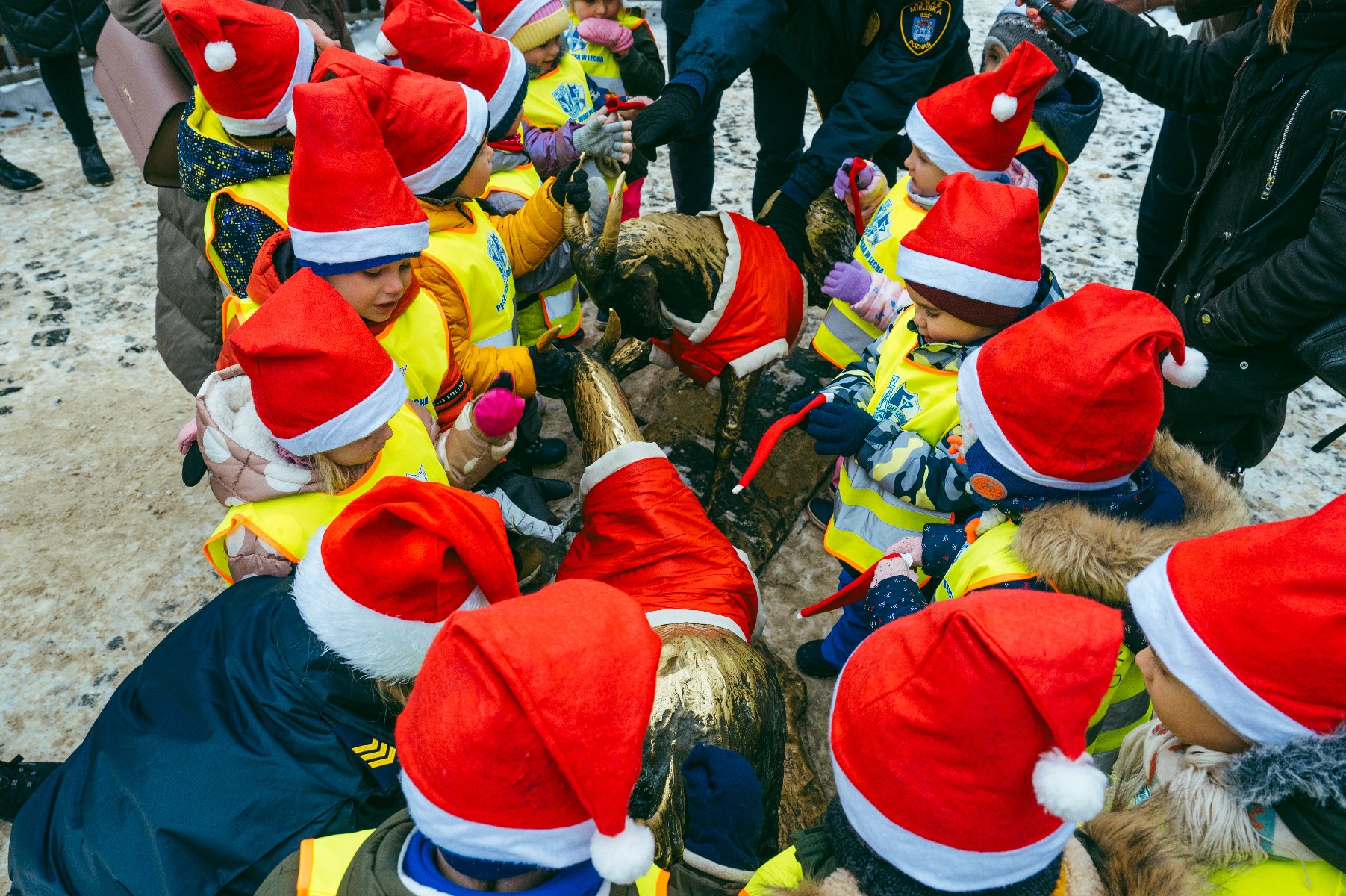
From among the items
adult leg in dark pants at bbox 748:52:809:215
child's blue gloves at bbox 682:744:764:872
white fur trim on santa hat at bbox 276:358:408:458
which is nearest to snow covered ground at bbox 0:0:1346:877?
adult leg in dark pants at bbox 748:52:809:215

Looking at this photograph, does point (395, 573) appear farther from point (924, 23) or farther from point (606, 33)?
point (606, 33)

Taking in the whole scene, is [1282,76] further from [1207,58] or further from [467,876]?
[467,876]

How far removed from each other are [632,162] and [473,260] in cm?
103

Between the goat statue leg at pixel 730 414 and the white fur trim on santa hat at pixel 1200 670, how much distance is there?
176 cm

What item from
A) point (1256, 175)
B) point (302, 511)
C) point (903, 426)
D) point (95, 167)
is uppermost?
point (1256, 175)

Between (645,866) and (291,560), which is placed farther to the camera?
(291,560)

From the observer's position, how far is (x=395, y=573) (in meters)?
1.54

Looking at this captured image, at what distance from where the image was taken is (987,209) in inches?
89.0

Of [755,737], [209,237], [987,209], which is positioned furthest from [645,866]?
[209,237]

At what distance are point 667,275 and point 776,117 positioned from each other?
1.42 m

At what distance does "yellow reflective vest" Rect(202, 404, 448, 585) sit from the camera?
1938 mm

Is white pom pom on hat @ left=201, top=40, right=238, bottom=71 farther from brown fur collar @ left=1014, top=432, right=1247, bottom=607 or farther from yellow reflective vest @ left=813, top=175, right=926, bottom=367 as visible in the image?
brown fur collar @ left=1014, top=432, right=1247, bottom=607

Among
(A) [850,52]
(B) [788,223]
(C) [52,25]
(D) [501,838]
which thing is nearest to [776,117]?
(A) [850,52]

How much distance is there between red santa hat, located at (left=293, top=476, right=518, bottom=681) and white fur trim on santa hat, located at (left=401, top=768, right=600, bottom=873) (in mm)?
466
